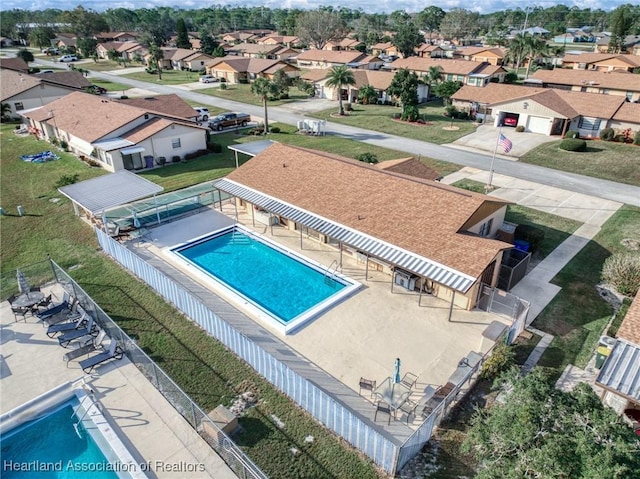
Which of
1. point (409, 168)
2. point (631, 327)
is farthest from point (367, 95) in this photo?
point (631, 327)

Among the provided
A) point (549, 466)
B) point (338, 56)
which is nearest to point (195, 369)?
point (549, 466)

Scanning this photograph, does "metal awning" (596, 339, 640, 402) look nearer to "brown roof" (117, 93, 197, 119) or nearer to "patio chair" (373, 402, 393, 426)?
"patio chair" (373, 402, 393, 426)

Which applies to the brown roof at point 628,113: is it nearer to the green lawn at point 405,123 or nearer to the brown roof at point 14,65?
the green lawn at point 405,123

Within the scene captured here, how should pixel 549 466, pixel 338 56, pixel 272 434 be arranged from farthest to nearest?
1. pixel 338 56
2. pixel 272 434
3. pixel 549 466

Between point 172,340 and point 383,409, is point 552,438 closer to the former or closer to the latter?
point 383,409

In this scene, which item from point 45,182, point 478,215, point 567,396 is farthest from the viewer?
point 45,182

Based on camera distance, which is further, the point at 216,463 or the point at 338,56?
the point at 338,56

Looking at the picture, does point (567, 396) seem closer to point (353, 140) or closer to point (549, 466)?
point (549, 466)
